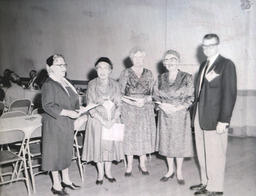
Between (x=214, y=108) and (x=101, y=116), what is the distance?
1189 millimetres

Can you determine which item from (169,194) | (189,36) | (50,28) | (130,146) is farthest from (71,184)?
(50,28)

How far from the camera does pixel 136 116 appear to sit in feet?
10.4

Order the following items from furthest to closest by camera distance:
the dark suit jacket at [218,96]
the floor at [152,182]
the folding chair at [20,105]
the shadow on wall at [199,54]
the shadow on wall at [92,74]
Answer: the shadow on wall at [92,74] < the shadow on wall at [199,54] < the folding chair at [20,105] < the floor at [152,182] < the dark suit jacket at [218,96]

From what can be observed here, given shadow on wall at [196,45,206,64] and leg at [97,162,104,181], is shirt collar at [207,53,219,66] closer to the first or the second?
leg at [97,162,104,181]

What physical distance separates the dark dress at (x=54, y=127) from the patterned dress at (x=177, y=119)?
41.3 inches

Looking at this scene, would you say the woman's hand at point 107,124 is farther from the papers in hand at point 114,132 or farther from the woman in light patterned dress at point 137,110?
the woman in light patterned dress at point 137,110

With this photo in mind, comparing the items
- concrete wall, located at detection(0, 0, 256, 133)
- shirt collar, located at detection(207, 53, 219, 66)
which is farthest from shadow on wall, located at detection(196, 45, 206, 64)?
shirt collar, located at detection(207, 53, 219, 66)

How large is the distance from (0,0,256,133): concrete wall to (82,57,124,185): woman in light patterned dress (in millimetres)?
2833

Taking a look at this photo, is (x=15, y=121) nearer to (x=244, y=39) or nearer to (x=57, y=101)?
(x=57, y=101)

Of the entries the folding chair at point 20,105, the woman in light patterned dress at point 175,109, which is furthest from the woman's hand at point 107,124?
the folding chair at point 20,105

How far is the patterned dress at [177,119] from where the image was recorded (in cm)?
297

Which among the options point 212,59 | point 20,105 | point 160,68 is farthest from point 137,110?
point 160,68

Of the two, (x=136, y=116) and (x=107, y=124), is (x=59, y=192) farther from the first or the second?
(x=136, y=116)

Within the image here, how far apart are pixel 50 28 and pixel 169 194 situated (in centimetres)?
626
